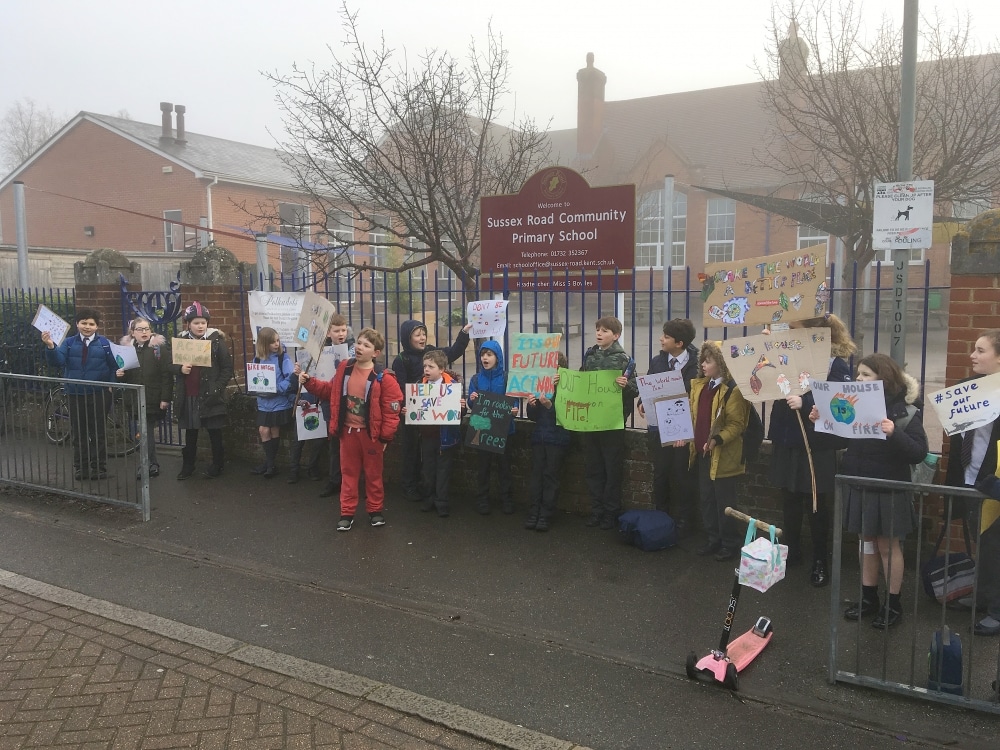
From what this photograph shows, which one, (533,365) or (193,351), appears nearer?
(533,365)

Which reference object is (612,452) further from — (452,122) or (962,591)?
(452,122)

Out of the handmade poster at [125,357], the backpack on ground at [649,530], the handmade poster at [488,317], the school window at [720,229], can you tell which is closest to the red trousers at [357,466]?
the handmade poster at [488,317]

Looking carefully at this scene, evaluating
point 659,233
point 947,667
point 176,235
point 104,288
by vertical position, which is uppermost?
point 659,233

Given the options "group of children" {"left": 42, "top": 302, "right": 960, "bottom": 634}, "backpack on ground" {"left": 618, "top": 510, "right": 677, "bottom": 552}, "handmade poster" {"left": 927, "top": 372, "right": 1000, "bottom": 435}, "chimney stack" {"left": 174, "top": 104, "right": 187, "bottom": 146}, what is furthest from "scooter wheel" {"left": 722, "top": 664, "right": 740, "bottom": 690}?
"chimney stack" {"left": 174, "top": 104, "right": 187, "bottom": 146}

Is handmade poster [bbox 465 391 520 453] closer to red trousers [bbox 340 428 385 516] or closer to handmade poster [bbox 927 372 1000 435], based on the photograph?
red trousers [bbox 340 428 385 516]

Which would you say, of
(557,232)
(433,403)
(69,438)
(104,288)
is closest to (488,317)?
(433,403)

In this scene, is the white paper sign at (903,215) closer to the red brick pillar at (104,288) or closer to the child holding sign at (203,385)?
the child holding sign at (203,385)

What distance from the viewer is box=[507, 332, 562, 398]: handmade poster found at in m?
6.50

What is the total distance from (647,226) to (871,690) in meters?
29.0

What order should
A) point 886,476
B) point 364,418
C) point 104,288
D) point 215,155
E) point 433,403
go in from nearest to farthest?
point 886,476
point 364,418
point 433,403
point 104,288
point 215,155

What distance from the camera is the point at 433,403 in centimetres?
678

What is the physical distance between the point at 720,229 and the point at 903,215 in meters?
28.2

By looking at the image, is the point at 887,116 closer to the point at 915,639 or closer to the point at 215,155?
the point at 915,639

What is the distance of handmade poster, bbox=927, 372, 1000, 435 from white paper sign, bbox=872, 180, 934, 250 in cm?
186
